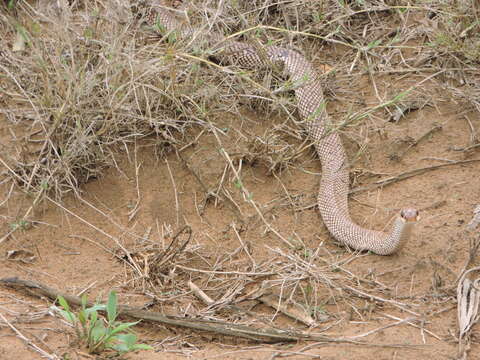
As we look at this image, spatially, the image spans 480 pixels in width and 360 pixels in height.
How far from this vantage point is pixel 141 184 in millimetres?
4137

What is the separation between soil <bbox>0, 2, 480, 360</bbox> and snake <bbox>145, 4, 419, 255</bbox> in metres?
0.10

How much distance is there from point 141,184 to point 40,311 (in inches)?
51.4

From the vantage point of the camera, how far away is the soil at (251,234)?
9.80ft

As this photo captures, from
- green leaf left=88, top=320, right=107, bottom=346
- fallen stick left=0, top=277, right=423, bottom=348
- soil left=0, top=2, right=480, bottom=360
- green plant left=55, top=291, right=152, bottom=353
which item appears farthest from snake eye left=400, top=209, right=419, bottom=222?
green leaf left=88, top=320, right=107, bottom=346

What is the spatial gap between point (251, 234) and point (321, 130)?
91cm

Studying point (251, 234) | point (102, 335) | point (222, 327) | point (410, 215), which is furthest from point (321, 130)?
point (102, 335)

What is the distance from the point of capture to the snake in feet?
12.5

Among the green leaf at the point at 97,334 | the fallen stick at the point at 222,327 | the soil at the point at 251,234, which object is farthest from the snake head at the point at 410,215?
the green leaf at the point at 97,334

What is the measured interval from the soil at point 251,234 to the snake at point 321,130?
96 millimetres

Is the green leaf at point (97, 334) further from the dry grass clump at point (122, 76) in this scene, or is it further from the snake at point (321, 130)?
the snake at point (321, 130)

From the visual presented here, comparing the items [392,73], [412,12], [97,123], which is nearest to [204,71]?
[97,123]

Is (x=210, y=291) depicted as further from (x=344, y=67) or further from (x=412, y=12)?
(x=412, y=12)

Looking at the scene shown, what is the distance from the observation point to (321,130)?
4398 millimetres

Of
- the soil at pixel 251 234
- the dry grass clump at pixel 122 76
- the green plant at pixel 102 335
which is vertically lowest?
the soil at pixel 251 234
